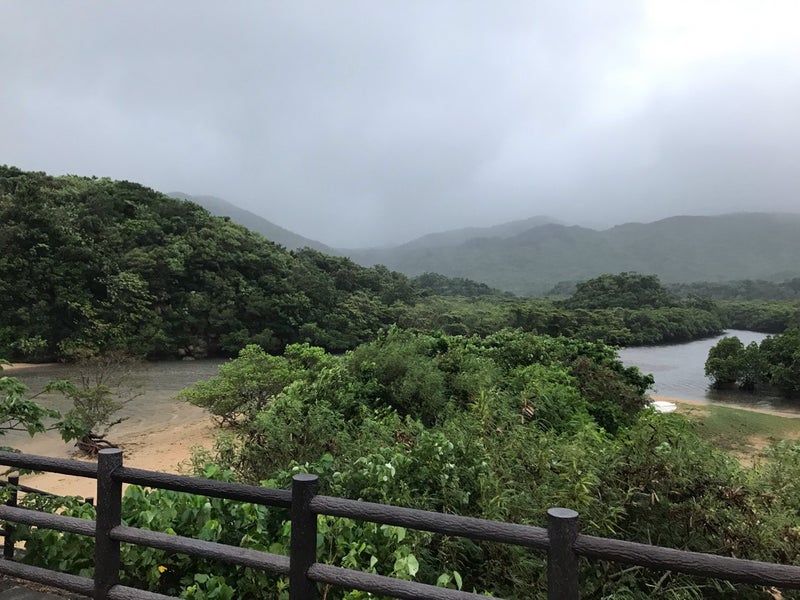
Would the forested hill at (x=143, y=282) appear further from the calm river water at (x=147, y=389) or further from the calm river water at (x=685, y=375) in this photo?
the calm river water at (x=685, y=375)

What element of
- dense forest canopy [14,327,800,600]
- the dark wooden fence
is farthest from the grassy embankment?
the dark wooden fence

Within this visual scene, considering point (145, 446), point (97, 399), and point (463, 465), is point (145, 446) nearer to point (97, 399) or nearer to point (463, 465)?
point (97, 399)

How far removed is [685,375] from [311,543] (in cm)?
3044

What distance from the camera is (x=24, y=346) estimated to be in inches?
980

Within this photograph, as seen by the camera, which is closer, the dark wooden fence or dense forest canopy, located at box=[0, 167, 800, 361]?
the dark wooden fence

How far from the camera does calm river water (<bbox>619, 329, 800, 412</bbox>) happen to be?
2120 cm

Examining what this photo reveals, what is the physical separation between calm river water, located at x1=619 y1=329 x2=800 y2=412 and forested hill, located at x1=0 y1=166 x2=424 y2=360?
18.6 m

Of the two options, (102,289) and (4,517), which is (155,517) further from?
(102,289)

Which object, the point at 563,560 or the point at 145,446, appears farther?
the point at 145,446

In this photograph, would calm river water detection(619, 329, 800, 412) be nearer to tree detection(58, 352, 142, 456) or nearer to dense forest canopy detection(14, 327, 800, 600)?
dense forest canopy detection(14, 327, 800, 600)

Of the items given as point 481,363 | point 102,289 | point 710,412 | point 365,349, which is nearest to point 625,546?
point 365,349

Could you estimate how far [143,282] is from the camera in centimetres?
3106

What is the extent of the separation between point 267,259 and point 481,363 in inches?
1266

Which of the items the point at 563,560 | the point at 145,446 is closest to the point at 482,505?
the point at 563,560
